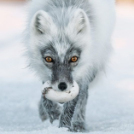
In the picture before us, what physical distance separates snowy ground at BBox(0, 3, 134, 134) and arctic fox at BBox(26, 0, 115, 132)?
0.31 meters

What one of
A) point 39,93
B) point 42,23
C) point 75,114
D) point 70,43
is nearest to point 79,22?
point 70,43

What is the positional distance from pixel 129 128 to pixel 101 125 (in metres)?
0.64

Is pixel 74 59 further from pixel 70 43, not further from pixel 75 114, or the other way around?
pixel 75 114

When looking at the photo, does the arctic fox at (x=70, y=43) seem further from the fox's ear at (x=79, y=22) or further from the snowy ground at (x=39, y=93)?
the snowy ground at (x=39, y=93)

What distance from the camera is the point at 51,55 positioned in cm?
→ 490

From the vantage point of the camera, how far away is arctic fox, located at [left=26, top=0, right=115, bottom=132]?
4.86 metres

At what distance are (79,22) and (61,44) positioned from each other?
322mm

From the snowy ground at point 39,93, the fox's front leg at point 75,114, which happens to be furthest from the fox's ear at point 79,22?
the fox's front leg at point 75,114

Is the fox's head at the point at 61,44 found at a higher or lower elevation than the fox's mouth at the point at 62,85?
higher

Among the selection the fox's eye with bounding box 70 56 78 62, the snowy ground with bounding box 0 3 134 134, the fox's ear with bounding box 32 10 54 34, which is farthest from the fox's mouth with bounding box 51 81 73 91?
the fox's ear with bounding box 32 10 54 34

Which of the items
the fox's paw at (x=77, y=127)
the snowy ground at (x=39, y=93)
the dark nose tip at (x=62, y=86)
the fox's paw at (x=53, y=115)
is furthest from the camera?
the fox's paw at (x=53, y=115)

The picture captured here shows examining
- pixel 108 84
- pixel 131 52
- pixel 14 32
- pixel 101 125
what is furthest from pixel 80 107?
pixel 14 32

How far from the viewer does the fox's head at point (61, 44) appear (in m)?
4.81

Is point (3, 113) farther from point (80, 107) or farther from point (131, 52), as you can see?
point (131, 52)
